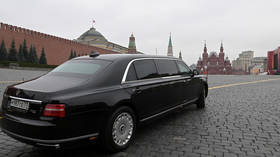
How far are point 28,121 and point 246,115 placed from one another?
18.0 feet

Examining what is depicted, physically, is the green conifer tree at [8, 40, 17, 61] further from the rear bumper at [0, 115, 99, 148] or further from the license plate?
the rear bumper at [0, 115, 99, 148]

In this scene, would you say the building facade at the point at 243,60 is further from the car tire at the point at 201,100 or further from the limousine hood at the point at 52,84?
the limousine hood at the point at 52,84

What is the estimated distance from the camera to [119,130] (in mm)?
3373

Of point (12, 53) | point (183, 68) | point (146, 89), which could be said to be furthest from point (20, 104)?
point (12, 53)

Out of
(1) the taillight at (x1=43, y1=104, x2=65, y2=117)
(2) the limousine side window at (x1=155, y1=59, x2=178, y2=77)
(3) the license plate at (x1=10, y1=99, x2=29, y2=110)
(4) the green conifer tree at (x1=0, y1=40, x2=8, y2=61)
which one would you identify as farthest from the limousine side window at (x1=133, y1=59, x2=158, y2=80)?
(4) the green conifer tree at (x1=0, y1=40, x2=8, y2=61)

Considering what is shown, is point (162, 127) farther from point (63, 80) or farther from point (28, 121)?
point (28, 121)

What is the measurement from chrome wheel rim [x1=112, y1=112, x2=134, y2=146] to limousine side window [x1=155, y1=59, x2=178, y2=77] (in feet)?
4.74

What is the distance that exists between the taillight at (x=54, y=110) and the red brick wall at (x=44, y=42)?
4638cm

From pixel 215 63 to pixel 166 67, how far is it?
4989 inches

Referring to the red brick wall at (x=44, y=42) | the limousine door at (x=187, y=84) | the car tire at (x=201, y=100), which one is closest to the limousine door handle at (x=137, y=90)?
the limousine door at (x=187, y=84)

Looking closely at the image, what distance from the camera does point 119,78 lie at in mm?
3482

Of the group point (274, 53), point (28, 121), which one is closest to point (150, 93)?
point (28, 121)

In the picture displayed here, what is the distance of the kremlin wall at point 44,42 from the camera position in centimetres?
4141

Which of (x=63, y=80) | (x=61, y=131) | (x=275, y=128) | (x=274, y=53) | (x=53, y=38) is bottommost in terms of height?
(x=275, y=128)
